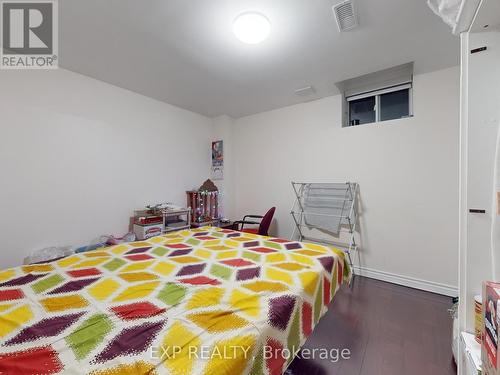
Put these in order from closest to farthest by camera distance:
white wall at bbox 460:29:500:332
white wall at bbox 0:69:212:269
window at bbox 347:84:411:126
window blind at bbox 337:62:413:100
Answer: white wall at bbox 460:29:500:332 < white wall at bbox 0:69:212:269 < window blind at bbox 337:62:413:100 < window at bbox 347:84:411:126

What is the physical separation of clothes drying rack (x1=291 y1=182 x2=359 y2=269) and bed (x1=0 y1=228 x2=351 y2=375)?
1.28 meters

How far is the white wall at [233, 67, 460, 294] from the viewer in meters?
2.27

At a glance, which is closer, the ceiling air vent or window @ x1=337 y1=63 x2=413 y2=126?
the ceiling air vent

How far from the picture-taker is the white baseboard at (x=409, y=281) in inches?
88.6

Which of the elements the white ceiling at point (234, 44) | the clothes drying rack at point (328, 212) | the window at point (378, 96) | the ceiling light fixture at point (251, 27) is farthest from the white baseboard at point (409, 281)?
the ceiling light fixture at point (251, 27)

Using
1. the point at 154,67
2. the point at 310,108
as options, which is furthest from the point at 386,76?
Result: the point at 154,67

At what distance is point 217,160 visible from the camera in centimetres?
398

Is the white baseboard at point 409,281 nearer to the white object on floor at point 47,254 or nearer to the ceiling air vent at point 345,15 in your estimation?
the ceiling air vent at point 345,15

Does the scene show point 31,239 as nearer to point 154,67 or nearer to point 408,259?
point 154,67

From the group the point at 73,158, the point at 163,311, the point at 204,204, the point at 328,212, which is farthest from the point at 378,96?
the point at 73,158

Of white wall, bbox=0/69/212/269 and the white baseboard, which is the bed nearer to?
white wall, bbox=0/69/212/269

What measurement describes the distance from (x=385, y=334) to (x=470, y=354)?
81 cm

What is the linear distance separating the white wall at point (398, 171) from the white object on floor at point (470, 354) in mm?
1546

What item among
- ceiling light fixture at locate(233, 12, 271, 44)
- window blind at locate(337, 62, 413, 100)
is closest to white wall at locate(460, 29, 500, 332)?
ceiling light fixture at locate(233, 12, 271, 44)
